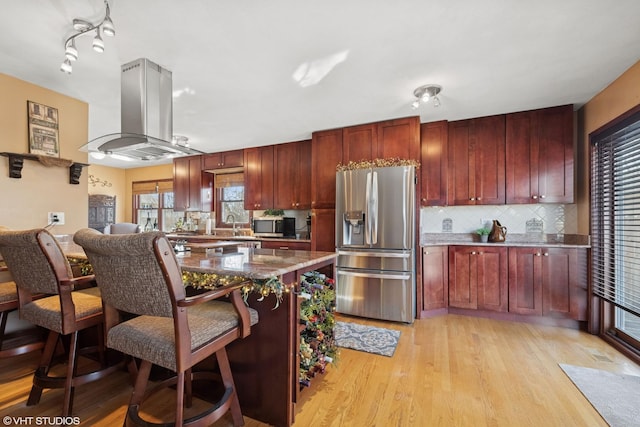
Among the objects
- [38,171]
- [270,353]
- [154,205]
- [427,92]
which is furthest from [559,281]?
[154,205]

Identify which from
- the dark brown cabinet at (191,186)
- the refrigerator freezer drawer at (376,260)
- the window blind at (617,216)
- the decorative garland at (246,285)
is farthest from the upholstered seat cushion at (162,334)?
the dark brown cabinet at (191,186)

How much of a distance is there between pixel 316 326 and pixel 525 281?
2.55 m

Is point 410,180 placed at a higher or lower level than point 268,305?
higher

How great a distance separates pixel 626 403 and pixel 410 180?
7.45 ft

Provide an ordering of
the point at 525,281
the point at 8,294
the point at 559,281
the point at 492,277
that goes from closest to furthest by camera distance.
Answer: the point at 8,294, the point at 559,281, the point at 525,281, the point at 492,277

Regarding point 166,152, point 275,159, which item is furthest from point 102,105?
point 275,159

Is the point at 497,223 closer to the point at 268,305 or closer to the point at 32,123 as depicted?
the point at 268,305

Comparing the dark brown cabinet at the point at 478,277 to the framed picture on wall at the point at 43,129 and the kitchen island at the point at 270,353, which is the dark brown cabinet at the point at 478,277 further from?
the framed picture on wall at the point at 43,129

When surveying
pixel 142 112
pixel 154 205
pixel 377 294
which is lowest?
pixel 377 294

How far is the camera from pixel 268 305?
153 cm

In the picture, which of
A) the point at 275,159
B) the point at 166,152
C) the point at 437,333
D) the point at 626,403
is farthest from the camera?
the point at 275,159

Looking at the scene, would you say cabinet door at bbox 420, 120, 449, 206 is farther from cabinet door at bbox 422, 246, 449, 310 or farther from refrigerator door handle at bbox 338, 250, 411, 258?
refrigerator door handle at bbox 338, 250, 411, 258

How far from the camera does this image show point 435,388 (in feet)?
6.17

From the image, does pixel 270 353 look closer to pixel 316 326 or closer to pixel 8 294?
pixel 316 326
